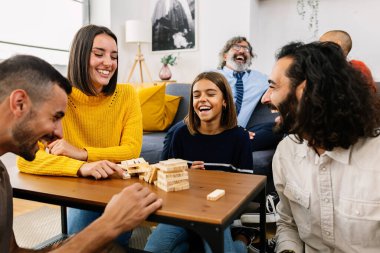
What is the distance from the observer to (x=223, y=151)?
1.76m

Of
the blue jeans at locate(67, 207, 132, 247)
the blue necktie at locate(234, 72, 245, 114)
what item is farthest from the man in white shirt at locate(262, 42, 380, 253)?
the blue necktie at locate(234, 72, 245, 114)

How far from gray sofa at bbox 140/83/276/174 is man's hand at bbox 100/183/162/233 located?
1510mm

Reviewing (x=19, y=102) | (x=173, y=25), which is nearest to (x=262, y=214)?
(x=19, y=102)

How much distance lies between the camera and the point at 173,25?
185 inches

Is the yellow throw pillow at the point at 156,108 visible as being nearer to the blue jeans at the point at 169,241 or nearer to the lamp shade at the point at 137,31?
the lamp shade at the point at 137,31

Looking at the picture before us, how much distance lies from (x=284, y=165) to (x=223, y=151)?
0.48m

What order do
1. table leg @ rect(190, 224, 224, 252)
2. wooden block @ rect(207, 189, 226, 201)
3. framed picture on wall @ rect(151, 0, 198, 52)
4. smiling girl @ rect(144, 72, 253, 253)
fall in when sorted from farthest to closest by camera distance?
framed picture on wall @ rect(151, 0, 198, 52)
smiling girl @ rect(144, 72, 253, 253)
wooden block @ rect(207, 189, 226, 201)
table leg @ rect(190, 224, 224, 252)

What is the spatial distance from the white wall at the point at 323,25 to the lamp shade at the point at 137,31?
136 centimetres

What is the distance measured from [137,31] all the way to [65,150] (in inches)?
133

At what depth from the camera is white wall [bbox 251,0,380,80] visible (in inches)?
140

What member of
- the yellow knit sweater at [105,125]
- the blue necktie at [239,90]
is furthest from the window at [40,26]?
the yellow knit sweater at [105,125]

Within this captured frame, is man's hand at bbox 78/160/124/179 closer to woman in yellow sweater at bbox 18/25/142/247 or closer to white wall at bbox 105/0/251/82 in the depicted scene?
woman in yellow sweater at bbox 18/25/142/247

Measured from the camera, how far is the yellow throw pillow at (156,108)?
3326 mm

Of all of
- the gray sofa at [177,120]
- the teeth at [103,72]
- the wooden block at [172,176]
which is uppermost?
the teeth at [103,72]
